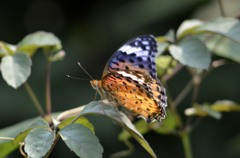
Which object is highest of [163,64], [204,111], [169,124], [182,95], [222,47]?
[163,64]

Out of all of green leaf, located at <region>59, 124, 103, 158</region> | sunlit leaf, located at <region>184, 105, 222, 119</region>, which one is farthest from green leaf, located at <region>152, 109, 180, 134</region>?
green leaf, located at <region>59, 124, 103, 158</region>

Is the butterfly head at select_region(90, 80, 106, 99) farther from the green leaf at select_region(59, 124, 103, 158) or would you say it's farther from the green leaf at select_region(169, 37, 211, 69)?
the green leaf at select_region(59, 124, 103, 158)

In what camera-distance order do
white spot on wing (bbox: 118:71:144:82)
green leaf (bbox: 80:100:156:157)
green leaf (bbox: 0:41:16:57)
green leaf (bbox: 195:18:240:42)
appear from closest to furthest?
1. green leaf (bbox: 80:100:156:157)
2. white spot on wing (bbox: 118:71:144:82)
3. green leaf (bbox: 195:18:240:42)
4. green leaf (bbox: 0:41:16:57)

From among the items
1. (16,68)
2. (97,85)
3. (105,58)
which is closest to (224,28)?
(97,85)

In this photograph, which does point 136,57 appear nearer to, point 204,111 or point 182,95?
point 204,111

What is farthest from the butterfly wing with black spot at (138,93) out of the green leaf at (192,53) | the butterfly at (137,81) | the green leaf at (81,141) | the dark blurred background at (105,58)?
the dark blurred background at (105,58)

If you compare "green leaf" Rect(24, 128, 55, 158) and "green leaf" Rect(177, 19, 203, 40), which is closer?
"green leaf" Rect(24, 128, 55, 158)
